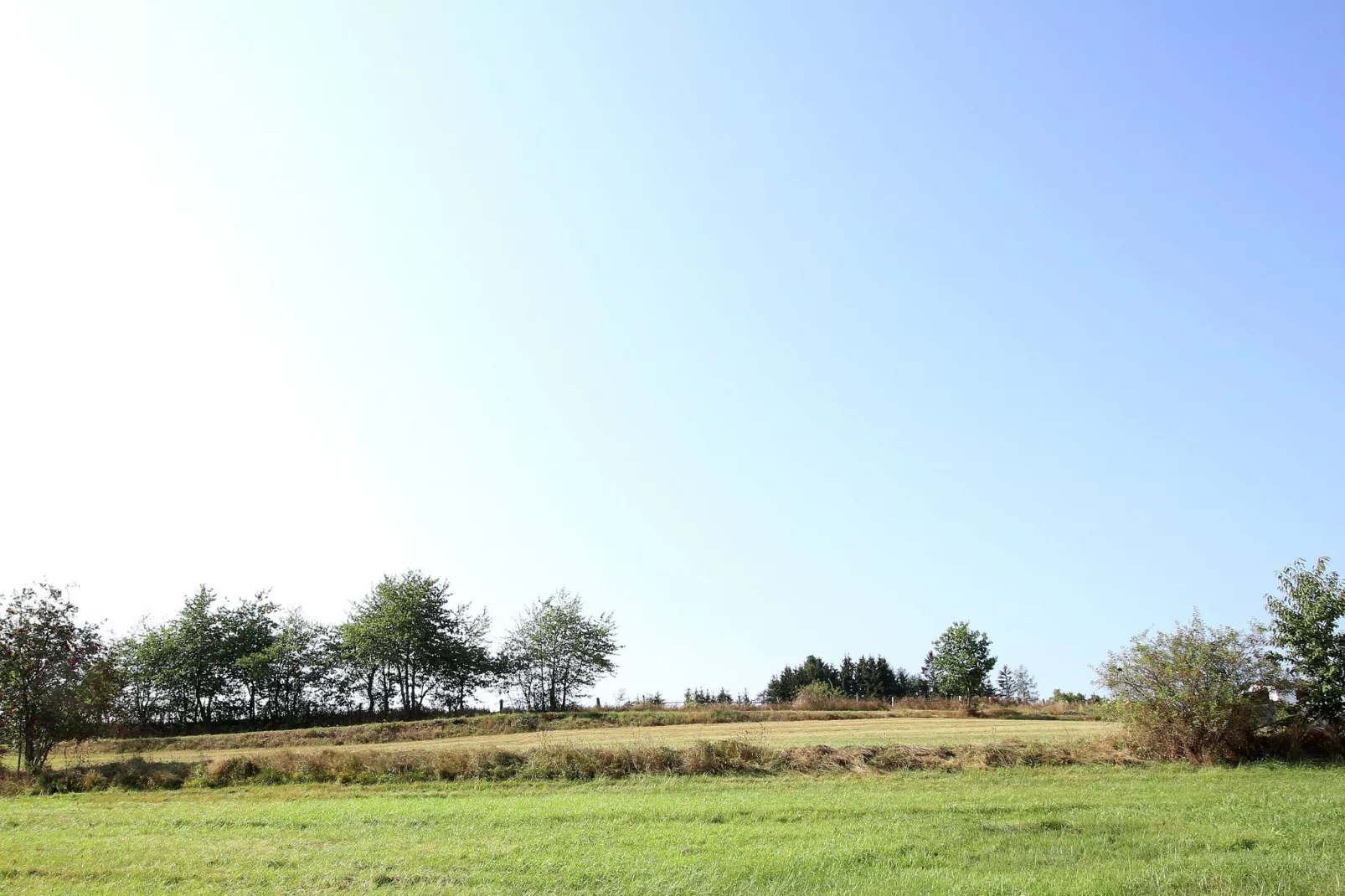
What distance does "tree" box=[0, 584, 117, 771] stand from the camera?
103 feet

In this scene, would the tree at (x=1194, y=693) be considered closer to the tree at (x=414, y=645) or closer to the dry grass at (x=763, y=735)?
the dry grass at (x=763, y=735)

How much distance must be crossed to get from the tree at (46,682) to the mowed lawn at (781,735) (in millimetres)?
2191

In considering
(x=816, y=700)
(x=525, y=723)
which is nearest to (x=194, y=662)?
(x=525, y=723)

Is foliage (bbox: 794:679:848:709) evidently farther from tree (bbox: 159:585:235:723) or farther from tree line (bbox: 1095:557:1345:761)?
tree (bbox: 159:585:235:723)

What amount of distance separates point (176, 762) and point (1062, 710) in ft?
150

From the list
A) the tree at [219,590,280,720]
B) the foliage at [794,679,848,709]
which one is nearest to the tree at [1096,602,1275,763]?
the foliage at [794,679,848,709]

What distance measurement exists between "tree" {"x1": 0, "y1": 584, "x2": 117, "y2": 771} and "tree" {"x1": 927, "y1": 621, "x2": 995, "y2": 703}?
4860 cm

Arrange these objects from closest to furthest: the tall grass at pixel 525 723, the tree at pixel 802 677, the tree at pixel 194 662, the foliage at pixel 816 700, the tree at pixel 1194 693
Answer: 1. the tree at pixel 1194 693
2. the tall grass at pixel 525 723
3. the foliage at pixel 816 700
4. the tree at pixel 194 662
5. the tree at pixel 802 677

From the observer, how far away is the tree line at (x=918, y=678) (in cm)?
5609

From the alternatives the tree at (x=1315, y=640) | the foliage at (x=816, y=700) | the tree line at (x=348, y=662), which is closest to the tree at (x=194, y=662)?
the tree line at (x=348, y=662)

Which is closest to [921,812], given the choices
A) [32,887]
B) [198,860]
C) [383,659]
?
[198,860]

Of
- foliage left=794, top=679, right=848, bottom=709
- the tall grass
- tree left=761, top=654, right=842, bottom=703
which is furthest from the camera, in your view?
tree left=761, top=654, right=842, bottom=703

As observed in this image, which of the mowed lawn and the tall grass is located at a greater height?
the mowed lawn

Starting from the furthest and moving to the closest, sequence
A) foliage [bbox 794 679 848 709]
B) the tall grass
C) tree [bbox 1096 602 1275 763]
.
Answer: foliage [bbox 794 679 848 709], the tall grass, tree [bbox 1096 602 1275 763]
